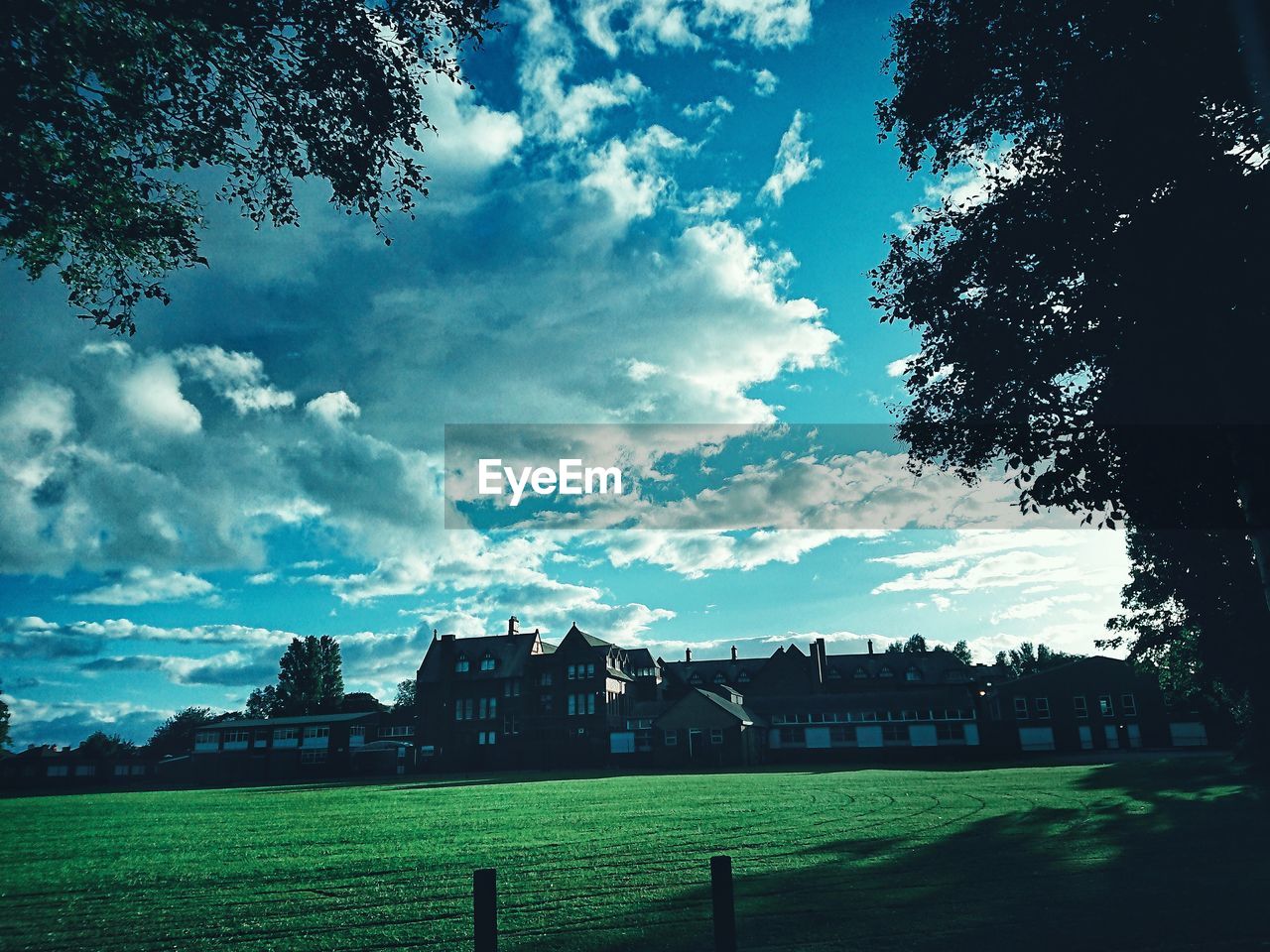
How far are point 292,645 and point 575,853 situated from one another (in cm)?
13003

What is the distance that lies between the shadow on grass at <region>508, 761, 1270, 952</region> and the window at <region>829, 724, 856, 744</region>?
56811 millimetres

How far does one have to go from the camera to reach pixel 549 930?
10000 millimetres

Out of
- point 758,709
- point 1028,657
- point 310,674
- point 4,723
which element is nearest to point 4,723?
point 4,723

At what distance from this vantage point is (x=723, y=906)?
7168mm

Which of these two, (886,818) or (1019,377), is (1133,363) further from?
(886,818)

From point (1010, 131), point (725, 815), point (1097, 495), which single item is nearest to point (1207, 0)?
point (1010, 131)

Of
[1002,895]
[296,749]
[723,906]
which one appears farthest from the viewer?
[296,749]

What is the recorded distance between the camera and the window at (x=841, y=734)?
71.5m

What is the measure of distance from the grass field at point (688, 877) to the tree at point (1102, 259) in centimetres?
607

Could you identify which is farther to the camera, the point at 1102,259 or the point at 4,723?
the point at 4,723

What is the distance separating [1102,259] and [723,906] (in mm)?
12325

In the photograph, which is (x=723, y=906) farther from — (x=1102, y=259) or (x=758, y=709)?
(x=758, y=709)

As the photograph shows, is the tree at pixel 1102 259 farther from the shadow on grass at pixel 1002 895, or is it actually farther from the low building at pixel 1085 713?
the low building at pixel 1085 713

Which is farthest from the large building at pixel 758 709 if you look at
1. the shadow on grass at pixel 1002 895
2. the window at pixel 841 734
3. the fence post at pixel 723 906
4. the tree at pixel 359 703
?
the fence post at pixel 723 906
